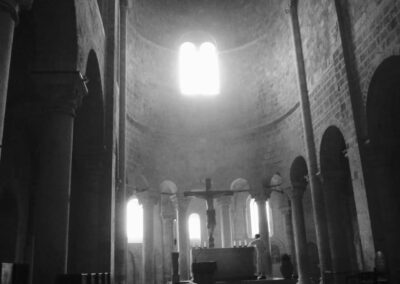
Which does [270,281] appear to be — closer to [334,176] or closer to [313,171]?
[334,176]

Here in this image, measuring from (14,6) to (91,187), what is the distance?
7.03m

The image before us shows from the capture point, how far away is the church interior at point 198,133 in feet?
26.1

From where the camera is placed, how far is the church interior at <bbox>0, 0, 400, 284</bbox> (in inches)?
313

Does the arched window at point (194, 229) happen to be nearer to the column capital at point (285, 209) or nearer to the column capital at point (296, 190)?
the column capital at point (285, 209)

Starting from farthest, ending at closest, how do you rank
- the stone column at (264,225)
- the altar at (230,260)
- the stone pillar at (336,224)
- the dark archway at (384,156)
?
1. the stone column at (264,225)
2. the stone pillar at (336,224)
3. the altar at (230,260)
4. the dark archway at (384,156)

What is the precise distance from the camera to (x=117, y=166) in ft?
47.7

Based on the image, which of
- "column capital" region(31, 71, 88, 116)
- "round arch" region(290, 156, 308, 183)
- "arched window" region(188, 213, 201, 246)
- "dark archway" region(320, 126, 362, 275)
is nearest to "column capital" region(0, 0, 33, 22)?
"column capital" region(31, 71, 88, 116)

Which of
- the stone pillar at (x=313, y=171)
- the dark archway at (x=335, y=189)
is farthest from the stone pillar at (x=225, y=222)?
the dark archway at (x=335, y=189)

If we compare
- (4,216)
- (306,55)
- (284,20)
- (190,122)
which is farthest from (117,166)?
(284,20)

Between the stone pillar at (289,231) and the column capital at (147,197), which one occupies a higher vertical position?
the column capital at (147,197)

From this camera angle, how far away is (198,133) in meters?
20.0

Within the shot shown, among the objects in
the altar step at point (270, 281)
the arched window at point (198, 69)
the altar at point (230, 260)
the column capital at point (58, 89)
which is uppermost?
the arched window at point (198, 69)

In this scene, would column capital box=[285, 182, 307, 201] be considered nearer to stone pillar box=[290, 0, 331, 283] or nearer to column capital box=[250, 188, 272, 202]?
column capital box=[250, 188, 272, 202]

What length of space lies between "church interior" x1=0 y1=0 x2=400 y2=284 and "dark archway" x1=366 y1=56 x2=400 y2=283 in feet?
0.11
